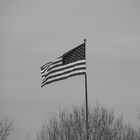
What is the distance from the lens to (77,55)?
20109 mm

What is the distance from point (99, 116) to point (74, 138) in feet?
16.6

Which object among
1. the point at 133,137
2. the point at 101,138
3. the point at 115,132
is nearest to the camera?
the point at 101,138

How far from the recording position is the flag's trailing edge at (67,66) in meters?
19.7

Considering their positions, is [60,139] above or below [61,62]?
below

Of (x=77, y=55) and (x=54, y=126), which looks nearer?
(x=77, y=55)

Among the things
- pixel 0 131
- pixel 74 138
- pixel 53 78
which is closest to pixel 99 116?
pixel 74 138

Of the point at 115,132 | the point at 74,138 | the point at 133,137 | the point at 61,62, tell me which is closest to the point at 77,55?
the point at 61,62

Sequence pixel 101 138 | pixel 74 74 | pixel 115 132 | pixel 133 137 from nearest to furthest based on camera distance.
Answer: pixel 74 74, pixel 101 138, pixel 115 132, pixel 133 137

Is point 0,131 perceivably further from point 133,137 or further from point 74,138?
point 133,137

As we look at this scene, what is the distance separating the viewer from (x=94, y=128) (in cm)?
4897

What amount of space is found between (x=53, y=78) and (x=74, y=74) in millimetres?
1397

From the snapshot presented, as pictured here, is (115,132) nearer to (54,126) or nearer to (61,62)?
(54,126)

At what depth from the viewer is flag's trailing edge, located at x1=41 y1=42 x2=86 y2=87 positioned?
19.7 m

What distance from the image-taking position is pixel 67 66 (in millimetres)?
20156
